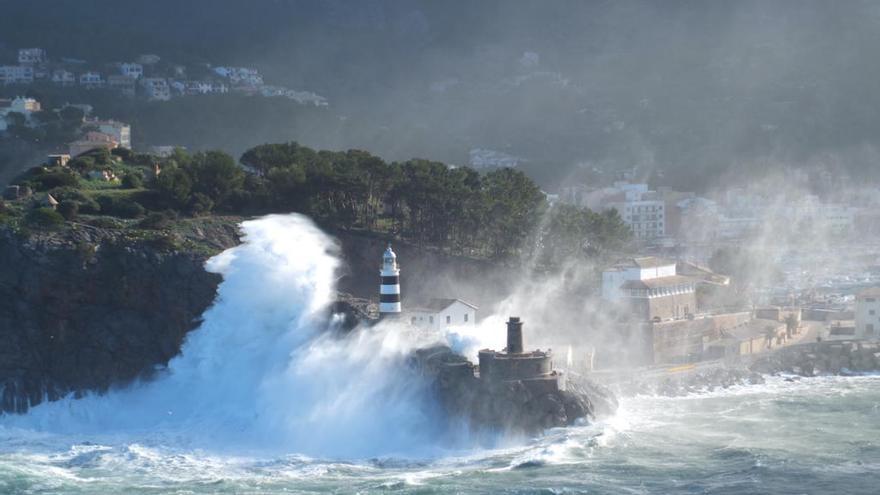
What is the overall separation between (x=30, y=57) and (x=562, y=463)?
8162 cm

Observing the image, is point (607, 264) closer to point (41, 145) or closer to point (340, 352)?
point (340, 352)

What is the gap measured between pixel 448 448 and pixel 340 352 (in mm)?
5646

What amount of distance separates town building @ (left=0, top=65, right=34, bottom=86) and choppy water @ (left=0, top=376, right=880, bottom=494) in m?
64.7

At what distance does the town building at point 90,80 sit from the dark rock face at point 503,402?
227 feet

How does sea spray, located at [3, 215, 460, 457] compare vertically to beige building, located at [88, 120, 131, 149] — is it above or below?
below

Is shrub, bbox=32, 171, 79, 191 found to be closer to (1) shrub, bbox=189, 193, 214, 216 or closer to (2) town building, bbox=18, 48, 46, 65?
(1) shrub, bbox=189, 193, 214, 216

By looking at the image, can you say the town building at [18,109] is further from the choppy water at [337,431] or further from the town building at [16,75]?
the choppy water at [337,431]

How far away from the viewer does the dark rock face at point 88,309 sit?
1699 inches

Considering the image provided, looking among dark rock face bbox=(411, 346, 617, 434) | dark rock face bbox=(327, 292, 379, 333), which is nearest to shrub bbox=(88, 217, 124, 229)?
dark rock face bbox=(327, 292, 379, 333)

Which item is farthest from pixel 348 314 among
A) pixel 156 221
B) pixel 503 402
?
pixel 156 221

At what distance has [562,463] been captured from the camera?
35562 mm

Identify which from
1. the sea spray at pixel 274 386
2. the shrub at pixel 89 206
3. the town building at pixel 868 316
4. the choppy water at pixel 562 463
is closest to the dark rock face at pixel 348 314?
the sea spray at pixel 274 386

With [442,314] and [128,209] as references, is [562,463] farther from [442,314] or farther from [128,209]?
[128,209]

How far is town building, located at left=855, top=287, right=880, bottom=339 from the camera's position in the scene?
177 feet
